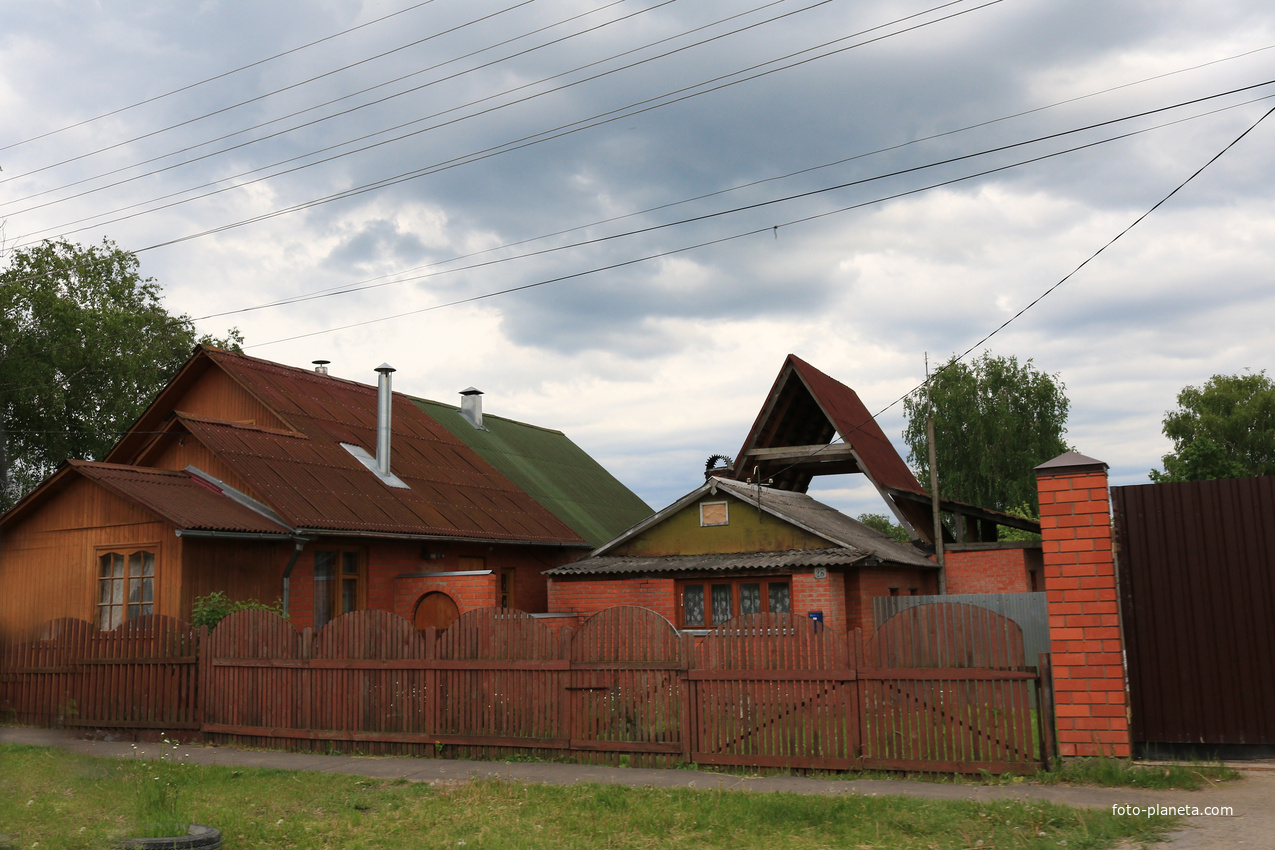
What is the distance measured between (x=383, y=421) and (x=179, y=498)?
638cm

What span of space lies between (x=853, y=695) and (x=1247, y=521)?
3788 mm

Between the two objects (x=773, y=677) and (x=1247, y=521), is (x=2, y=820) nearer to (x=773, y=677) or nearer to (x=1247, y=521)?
(x=773, y=677)

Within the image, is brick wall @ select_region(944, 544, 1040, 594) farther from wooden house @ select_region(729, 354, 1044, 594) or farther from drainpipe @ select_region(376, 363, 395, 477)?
drainpipe @ select_region(376, 363, 395, 477)

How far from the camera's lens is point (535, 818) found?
8.00 m

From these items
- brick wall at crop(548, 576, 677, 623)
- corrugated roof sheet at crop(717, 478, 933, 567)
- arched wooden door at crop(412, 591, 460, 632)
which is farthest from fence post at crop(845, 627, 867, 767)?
arched wooden door at crop(412, 591, 460, 632)

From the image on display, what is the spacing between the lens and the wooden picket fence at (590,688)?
9.48 metres

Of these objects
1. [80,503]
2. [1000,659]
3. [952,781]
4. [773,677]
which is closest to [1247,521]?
[1000,659]

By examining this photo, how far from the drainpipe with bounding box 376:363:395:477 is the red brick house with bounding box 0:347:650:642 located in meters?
0.05

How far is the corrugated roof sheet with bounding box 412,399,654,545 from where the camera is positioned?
2695 cm

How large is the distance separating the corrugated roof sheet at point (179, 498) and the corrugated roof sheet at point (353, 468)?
486 mm

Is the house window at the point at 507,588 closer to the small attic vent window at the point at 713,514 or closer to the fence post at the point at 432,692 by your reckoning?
the small attic vent window at the point at 713,514

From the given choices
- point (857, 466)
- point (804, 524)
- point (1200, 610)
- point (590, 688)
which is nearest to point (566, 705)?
point (590, 688)

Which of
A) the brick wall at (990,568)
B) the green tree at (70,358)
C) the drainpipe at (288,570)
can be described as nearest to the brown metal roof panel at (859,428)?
the brick wall at (990,568)

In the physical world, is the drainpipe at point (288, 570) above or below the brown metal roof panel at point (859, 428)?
below
